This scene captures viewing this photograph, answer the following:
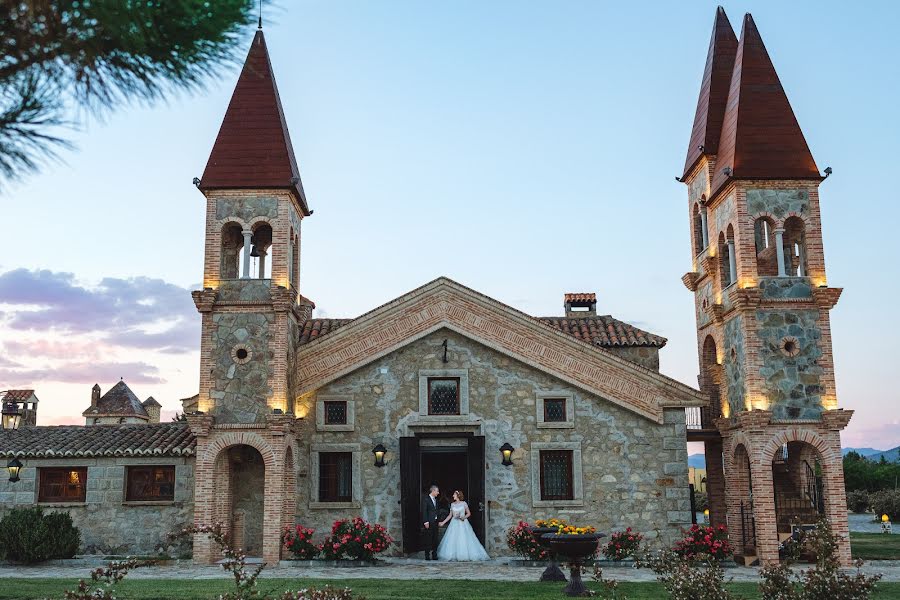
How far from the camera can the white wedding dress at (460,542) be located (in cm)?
2192

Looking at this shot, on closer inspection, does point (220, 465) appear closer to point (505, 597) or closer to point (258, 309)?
point (258, 309)

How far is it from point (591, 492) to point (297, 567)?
25.3 ft

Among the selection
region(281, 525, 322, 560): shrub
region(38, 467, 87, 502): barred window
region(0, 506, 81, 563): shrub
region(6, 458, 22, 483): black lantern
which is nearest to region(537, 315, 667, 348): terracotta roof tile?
region(281, 525, 322, 560): shrub

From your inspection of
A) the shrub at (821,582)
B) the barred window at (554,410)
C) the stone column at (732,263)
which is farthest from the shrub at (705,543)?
the shrub at (821,582)

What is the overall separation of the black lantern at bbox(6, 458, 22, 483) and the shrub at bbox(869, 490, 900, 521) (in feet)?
108

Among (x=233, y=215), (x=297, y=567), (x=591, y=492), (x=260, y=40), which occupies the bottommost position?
(x=297, y=567)

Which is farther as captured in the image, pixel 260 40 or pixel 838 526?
pixel 260 40

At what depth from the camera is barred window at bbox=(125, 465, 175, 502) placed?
75.8 feet

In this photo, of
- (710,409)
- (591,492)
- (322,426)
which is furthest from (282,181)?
(710,409)

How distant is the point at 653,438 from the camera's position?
75.5 feet

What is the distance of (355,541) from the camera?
68.8 ft

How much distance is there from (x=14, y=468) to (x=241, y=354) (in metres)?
6.95

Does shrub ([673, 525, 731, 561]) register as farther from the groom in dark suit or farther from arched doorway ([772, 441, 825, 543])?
the groom in dark suit

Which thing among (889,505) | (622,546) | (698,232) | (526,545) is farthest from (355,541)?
(889,505)
